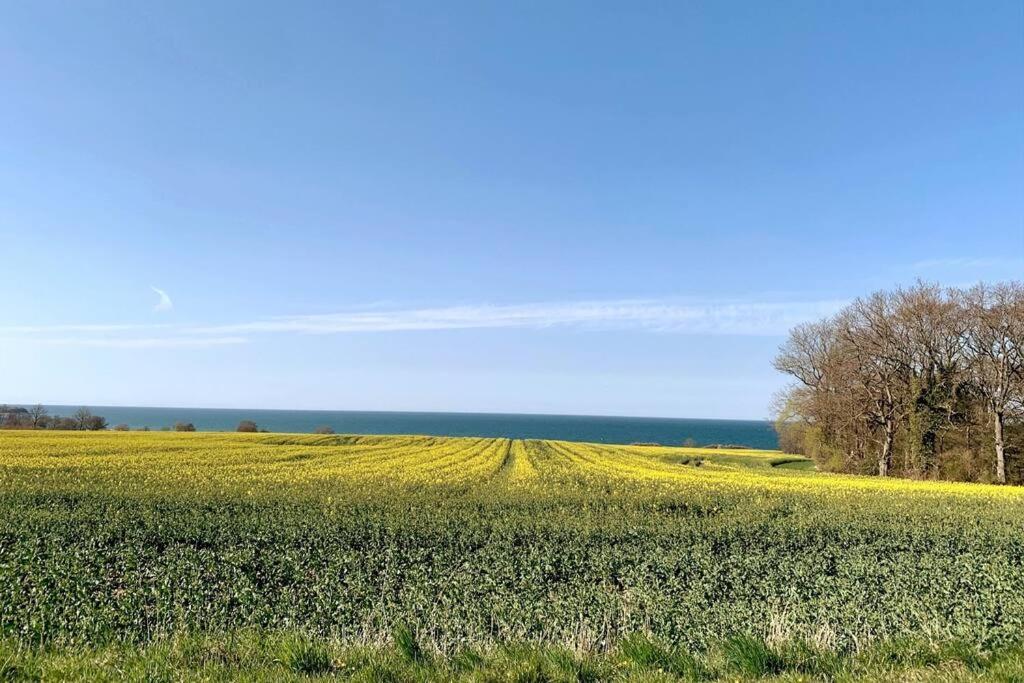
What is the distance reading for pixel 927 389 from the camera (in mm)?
41094

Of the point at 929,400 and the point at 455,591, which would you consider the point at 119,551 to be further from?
the point at 929,400

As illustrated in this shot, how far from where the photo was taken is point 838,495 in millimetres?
24656

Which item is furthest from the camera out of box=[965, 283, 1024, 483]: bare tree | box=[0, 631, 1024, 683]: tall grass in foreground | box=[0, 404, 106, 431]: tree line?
box=[0, 404, 106, 431]: tree line

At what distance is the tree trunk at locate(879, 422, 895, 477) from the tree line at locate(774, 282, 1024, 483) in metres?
0.08

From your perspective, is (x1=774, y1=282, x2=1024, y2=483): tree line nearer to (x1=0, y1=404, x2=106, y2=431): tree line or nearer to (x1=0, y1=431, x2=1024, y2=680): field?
(x1=0, y1=431, x2=1024, y2=680): field

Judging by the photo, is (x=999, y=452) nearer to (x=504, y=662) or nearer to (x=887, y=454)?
(x=887, y=454)

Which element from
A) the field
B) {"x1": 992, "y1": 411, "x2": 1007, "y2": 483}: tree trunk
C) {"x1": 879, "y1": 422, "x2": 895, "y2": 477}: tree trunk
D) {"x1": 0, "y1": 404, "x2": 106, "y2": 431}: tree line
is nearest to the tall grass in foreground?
the field

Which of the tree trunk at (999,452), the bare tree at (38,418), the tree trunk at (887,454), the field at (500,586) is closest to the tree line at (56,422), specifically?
the bare tree at (38,418)

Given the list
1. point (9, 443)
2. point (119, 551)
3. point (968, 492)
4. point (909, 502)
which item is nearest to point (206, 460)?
point (9, 443)

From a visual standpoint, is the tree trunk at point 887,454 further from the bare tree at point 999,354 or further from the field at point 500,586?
the field at point 500,586

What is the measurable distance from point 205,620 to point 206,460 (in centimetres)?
3066

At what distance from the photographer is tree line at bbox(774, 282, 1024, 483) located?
121 ft

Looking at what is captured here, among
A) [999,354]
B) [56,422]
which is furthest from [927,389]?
[56,422]

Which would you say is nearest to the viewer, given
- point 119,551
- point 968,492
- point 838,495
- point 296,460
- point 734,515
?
point 119,551
